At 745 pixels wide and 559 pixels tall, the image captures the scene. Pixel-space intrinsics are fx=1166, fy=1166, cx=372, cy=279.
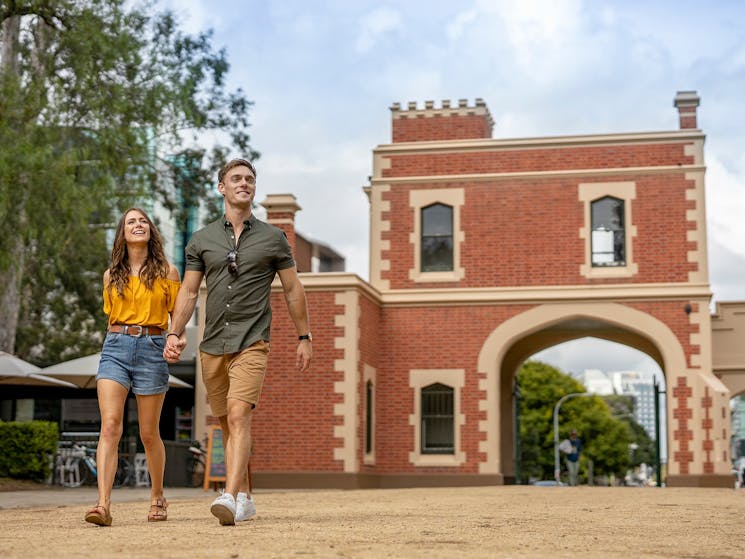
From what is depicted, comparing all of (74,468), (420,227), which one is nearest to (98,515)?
(74,468)

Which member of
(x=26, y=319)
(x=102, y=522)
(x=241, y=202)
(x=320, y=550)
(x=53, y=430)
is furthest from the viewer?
(x=26, y=319)

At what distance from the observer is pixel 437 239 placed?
24.0 metres

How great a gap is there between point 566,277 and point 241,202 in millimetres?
16555

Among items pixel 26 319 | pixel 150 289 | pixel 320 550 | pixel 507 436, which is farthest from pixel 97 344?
pixel 320 550

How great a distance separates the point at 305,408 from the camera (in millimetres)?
21688

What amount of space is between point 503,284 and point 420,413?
10.2ft

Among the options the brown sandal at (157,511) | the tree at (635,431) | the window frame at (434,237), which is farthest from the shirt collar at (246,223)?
the tree at (635,431)

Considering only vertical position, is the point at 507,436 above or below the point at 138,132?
below

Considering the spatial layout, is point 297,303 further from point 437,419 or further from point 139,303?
point 437,419

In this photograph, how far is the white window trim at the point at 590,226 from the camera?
76.0 ft

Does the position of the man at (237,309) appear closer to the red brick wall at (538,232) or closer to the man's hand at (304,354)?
the man's hand at (304,354)

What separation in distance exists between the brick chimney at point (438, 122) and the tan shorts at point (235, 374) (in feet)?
60.8

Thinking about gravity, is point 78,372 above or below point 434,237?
below

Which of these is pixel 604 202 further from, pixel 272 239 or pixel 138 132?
pixel 272 239
